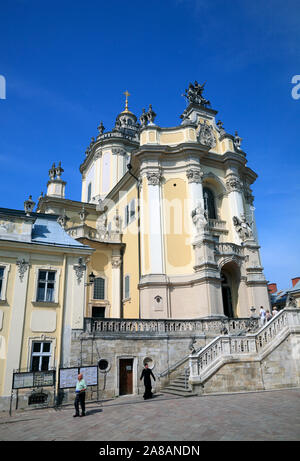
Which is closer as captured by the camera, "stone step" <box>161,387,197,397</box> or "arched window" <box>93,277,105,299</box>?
"stone step" <box>161,387,197,397</box>

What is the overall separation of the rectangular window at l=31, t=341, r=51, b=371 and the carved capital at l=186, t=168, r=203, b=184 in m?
17.5

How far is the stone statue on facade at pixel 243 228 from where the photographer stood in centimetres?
2770

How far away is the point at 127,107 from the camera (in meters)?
51.0

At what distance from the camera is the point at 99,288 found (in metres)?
29.9

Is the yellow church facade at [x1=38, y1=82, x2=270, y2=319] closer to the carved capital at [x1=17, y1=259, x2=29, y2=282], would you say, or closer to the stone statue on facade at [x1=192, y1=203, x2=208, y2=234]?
the stone statue on facade at [x1=192, y1=203, x2=208, y2=234]

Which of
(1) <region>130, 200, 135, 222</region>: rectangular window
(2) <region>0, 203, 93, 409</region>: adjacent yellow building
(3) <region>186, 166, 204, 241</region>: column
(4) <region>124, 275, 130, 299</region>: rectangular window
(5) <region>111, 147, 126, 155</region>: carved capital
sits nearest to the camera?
(2) <region>0, 203, 93, 409</region>: adjacent yellow building

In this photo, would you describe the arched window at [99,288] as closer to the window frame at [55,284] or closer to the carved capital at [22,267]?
the window frame at [55,284]

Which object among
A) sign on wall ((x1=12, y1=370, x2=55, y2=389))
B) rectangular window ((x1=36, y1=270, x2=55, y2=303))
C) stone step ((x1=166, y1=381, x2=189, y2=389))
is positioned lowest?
stone step ((x1=166, y1=381, x2=189, y2=389))

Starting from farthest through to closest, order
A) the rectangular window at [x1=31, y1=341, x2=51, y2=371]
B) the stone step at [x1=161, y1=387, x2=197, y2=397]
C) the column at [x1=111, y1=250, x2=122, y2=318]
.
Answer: the column at [x1=111, y1=250, x2=122, y2=318]
the rectangular window at [x1=31, y1=341, x2=51, y2=371]
the stone step at [x1=161, y1=387, x2=197, y2=397]

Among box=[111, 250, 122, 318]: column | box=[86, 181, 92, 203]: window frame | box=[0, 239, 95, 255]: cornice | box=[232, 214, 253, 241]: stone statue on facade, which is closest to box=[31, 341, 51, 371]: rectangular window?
box=[0, 239, 95, 255]: cornice

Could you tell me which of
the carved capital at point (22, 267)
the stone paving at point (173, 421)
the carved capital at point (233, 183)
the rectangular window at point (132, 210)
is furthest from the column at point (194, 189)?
the stone paving at point (173, 421)

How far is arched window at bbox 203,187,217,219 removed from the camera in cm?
2900

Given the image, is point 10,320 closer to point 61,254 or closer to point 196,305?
point 61,254

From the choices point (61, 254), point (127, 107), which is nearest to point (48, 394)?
point (61, 254)
